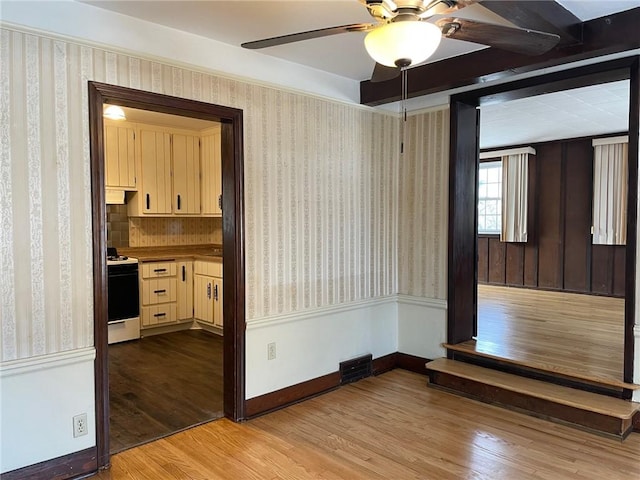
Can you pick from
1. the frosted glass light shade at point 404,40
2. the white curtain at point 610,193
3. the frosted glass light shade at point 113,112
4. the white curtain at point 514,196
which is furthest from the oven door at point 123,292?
the white curtain at point 610,193

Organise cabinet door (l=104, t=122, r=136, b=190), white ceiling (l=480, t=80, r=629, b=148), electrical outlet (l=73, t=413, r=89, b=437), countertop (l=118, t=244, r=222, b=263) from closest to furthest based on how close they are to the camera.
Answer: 1. electrical outlet (l=73, t=413, r=89, b=437)
2. white ceiling (l=480, t=80, r=629, b=148)
3. cabinet door (l=104, t=122, r=136, b=190)
4. countertop (l=118, t=244, r=222, b=263)

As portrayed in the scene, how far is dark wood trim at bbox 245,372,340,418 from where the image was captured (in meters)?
3.26

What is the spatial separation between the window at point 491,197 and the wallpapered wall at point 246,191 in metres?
4.39

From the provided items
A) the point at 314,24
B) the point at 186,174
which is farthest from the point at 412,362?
the point at 186,174

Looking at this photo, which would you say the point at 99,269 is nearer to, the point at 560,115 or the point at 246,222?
the point at 246,222

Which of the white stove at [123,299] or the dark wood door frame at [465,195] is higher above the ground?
the dark wood door frame at [465,195]

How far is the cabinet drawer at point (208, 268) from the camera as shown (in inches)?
205

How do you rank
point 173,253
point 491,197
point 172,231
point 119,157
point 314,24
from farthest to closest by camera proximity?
point 491,197
point 172,231
point 173,253
point 119,157
point 314,24

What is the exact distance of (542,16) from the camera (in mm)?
2426

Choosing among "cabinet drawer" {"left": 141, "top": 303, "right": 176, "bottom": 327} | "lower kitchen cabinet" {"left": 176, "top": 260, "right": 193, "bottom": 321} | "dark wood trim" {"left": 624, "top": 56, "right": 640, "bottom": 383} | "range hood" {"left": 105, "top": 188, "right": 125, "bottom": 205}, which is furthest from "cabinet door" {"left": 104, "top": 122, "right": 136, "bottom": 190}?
"dark wood trim" {"left": 624, "top": 56, "right": 640, "bottom": 383}

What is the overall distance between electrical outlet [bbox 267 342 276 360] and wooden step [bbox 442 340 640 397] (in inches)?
61.6

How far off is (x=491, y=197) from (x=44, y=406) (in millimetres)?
7512

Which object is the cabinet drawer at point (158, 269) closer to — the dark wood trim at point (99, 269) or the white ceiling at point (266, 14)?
the dark wood trim at point (99, 269)

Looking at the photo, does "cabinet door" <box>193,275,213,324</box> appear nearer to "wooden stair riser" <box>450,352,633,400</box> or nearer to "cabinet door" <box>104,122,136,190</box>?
"cabinet door" <box>104,122,136,190</box>
